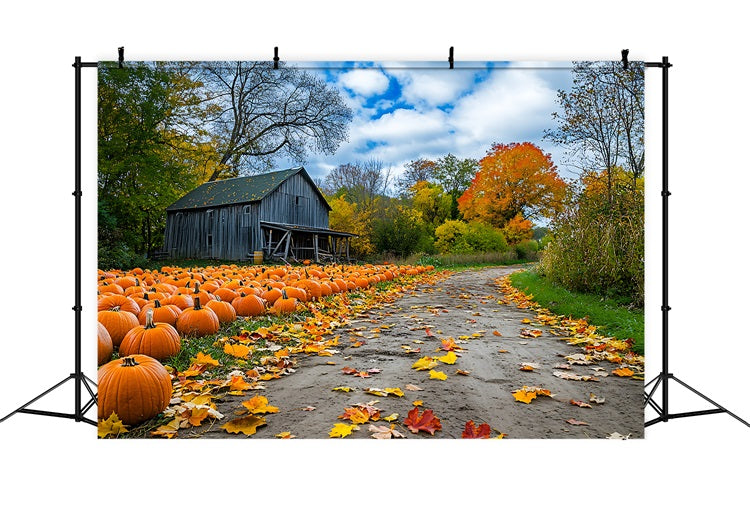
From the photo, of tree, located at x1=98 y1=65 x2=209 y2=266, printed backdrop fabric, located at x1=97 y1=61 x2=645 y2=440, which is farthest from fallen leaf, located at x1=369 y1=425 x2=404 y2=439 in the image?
tree, located at x1=98 y1=65 x2=209 y2=266

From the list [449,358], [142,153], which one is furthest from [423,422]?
[142,153]

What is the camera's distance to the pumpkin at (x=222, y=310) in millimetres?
3443

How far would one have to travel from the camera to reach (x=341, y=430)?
254 cm

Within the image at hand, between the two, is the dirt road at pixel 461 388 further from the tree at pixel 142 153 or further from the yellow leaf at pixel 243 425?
the tree at pixel 142 153

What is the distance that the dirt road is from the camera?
2.57m

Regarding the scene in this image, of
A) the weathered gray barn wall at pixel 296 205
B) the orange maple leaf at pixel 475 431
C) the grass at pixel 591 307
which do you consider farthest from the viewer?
the weathered gray barn wall at pixel 296 205

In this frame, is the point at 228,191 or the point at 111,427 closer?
the point at 111,427

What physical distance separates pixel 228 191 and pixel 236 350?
121 cm

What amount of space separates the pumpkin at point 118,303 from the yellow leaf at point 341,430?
1.62 m

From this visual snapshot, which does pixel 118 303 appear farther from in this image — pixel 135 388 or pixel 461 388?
pixel 461 388

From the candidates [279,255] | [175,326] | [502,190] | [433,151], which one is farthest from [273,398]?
[502,190]

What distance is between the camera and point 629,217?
3.31m

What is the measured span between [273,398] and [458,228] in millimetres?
1880
